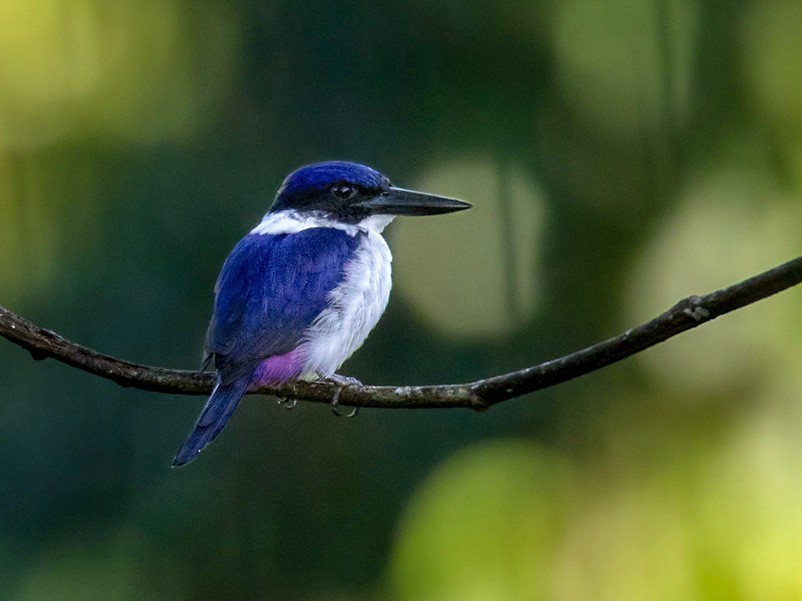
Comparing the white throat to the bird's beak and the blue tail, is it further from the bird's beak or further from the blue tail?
the blue tail

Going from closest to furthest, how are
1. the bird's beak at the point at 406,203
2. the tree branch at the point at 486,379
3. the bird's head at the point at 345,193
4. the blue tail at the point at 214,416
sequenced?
1. the tree branch at the point at 486,379
2. the blue tail at the point at 214,416
3. the bird's beak at the point at 406,203
4. the bird's head at the point at 345,193

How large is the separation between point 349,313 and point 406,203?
18.5 inches

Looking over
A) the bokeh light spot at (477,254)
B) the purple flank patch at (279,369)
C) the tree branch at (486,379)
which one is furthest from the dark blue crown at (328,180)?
the bokeh light spot at (477,254)

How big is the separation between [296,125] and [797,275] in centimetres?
379

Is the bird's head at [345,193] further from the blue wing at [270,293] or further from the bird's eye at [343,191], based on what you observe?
the blue wing at [270,293]

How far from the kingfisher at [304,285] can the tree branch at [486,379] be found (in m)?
0.10

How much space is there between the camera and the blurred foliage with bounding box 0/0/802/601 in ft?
15.1

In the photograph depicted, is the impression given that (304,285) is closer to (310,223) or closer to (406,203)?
(310,223)

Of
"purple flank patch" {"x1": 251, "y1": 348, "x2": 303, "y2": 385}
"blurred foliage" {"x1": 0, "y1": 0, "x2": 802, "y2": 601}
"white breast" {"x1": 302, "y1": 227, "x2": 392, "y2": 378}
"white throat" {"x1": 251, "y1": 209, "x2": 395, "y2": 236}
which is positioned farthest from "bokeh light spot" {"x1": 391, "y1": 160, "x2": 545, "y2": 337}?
"purple flank patch" {"x1": 251, "y1": 348, "x2": 303, "y2": 385}

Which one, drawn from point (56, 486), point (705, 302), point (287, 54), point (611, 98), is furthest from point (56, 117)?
point (705, 302)

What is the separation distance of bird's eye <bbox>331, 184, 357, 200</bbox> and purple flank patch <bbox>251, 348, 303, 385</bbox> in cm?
69

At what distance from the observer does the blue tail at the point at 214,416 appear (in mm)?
2572

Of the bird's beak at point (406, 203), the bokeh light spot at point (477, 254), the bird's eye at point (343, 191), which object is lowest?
the bokeh light spot at point (477, 254)

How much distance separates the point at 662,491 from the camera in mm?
4426
